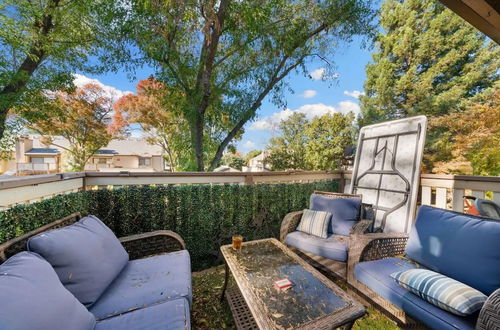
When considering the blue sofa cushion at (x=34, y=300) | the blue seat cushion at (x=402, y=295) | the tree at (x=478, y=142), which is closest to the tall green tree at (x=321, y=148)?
the tree at (x=478, y=142)

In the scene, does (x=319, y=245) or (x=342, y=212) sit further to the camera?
(x=342, y=212)

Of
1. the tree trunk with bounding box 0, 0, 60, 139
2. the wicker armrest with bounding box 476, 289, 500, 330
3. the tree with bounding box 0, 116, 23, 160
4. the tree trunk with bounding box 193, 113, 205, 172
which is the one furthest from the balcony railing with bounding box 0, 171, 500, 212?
the tree with bounding box 0, 116, 23, 160

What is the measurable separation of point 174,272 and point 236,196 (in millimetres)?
1444

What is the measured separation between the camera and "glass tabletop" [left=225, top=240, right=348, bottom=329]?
1147mm

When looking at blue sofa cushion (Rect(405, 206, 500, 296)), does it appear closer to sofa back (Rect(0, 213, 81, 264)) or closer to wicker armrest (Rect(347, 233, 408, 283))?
wicker armrest (Rect(347, 233, 408, 283))

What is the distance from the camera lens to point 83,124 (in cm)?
909

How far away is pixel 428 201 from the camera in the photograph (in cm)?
271

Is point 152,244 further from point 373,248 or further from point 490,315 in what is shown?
point 490,315

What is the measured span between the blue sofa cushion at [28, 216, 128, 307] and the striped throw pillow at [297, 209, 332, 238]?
1980 millimetres

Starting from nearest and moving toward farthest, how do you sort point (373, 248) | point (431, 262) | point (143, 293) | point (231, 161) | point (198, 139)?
1. point (143, 293)
2. point (431, 262)
3. point (373, 248)
4. point (198, 139)
5. point (231, 161)

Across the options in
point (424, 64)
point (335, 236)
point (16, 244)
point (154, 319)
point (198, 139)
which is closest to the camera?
point (154, 319)

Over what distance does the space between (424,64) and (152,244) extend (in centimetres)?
1330

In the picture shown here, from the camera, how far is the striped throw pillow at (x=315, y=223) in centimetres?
245

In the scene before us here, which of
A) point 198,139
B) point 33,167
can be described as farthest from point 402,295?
point 33,167
